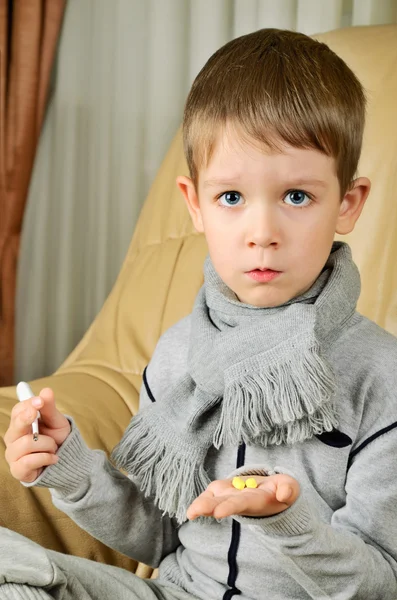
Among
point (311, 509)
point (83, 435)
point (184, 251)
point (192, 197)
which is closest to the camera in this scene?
point (311, 509)

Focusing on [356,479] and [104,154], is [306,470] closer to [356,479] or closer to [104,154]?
[356,479]

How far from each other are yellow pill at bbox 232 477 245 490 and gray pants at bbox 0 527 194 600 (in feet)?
0.72

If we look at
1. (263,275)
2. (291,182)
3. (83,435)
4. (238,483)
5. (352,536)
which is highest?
(291,182)

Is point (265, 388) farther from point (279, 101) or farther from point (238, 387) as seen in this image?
point (279, 101)

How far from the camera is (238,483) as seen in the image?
29.7 inches

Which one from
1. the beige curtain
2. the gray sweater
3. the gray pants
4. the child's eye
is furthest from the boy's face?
the beige curtain

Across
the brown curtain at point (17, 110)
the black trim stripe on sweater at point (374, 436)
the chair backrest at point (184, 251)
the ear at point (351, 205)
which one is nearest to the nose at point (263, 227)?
the ear at point (351, 205)

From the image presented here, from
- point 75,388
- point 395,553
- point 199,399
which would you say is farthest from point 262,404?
point 75,388

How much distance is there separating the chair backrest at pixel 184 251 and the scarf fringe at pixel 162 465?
0.52 meters

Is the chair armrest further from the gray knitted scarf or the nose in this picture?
the nose

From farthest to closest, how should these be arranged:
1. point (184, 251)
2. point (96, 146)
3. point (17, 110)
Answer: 1. point (96, 146)
2. point (17, 110)
3. point (184, 251)

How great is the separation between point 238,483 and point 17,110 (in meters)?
1.81

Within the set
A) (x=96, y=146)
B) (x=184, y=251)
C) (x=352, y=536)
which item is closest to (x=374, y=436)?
(x=352, y=536)

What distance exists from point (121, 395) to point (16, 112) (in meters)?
1.14
